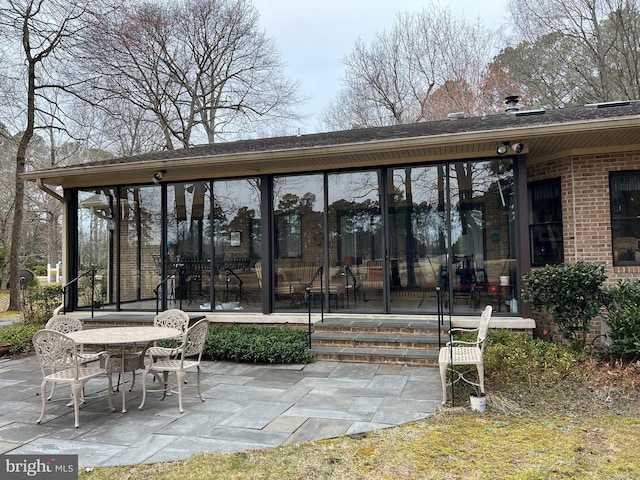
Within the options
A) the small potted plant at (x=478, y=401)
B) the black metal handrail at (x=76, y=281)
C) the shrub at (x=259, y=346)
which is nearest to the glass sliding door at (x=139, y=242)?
the black metal handrail at (x=76, y=281)

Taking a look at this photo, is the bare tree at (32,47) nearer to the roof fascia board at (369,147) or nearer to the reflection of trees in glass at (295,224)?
the roof fascia board at (369,147)

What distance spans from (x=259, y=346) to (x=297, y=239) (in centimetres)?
220

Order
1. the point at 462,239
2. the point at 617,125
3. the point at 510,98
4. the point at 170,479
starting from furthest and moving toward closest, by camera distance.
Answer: the point at 510,98
the point at 462,239
the point at 617,125
the point at 170,479

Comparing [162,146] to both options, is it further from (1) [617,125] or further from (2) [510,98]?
(1) [617,125]

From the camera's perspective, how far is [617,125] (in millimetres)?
5438

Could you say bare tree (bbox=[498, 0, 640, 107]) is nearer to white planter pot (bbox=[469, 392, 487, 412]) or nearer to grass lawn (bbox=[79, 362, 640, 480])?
grass lawn (bbox=[79, 362, 640, 480])

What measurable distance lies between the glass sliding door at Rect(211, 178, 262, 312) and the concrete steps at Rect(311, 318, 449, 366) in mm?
1637

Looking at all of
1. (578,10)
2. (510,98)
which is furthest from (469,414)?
(578,10)

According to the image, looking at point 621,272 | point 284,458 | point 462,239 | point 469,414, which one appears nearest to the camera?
point 284,458

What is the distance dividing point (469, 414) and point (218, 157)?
511 cm

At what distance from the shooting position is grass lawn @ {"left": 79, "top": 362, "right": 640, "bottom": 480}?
3002 mm

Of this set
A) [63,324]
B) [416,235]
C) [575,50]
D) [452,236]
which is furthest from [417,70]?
[63,324]

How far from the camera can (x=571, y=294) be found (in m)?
5.52

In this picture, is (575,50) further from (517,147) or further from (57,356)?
(57,356)
